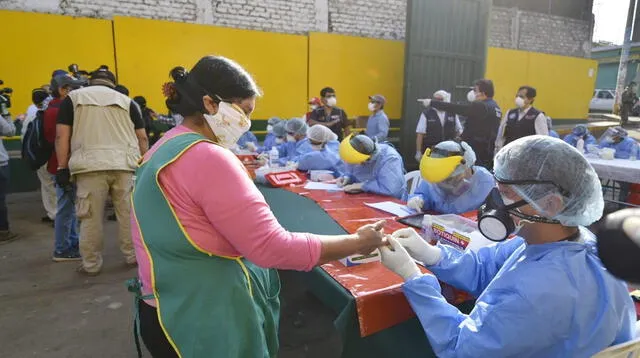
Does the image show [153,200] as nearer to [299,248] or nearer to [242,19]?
[299,248]

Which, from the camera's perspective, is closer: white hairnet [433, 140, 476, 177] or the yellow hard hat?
white hairnet [433, 140, 476, 177]

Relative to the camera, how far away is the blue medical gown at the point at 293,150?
4918mm

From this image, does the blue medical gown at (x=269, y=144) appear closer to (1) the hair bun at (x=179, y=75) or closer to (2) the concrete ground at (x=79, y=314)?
(2) the concrete ground at (x=79, y=314)

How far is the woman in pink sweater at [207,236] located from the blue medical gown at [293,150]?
357cm

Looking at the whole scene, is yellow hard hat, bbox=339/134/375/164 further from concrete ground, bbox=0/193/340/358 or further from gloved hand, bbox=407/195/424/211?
concrete ground, bbox=0/193/340/358

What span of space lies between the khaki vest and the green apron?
248 cm

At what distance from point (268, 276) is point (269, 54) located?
20.7ft

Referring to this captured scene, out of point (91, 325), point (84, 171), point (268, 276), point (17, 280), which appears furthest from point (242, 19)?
point (268, 276)

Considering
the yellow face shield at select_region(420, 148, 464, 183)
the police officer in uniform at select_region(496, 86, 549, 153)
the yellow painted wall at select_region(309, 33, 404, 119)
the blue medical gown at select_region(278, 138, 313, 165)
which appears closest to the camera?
the yellow face shield at select_region(420, 148, 464, 183)

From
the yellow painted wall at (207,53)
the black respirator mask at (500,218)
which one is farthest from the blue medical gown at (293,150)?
the black respirator mask at (500,218)

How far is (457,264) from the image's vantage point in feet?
4.83

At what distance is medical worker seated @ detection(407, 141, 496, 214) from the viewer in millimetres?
2311

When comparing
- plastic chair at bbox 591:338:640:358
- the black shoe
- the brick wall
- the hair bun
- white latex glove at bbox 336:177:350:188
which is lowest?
the black shoe

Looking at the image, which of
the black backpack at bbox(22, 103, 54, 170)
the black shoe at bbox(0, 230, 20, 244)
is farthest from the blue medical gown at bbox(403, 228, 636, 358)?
the black shoe at bbox(0, 230, 20, 244)
